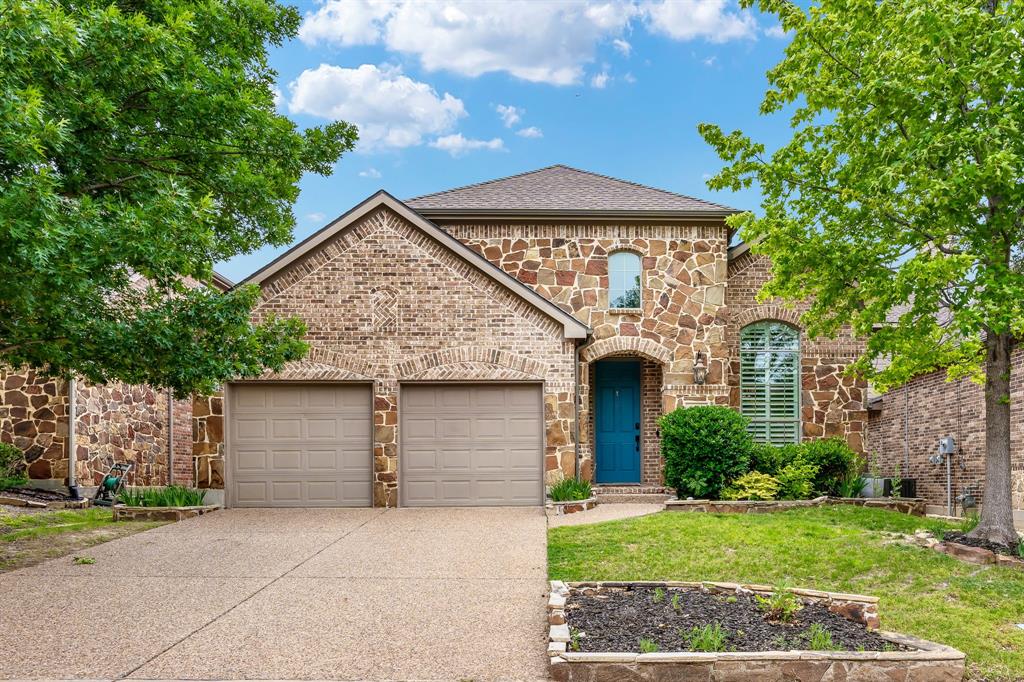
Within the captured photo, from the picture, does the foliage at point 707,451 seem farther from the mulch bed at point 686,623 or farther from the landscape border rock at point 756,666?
the landscape border rock at point 756,666

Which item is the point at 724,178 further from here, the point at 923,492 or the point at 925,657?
the point at 923,492

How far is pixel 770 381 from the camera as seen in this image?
17.0 m

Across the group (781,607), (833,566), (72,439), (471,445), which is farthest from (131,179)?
(833,566)

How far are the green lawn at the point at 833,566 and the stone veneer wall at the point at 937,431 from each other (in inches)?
99.7

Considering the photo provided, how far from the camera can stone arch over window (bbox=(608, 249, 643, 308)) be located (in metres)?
16.4

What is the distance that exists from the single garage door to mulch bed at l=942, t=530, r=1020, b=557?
658 centimetres

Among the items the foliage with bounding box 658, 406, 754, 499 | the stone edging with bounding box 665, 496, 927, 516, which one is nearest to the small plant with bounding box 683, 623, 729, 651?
the stone edging with bounding box 665, 496, 927, 516

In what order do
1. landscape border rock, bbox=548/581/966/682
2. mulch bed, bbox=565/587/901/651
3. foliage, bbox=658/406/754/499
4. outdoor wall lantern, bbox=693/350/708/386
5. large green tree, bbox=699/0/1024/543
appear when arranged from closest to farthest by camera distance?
landscape border rock, bbox=548/581/966/682
mulch bed, bbox=565/587/901/651
large green tree, bbox=699/0/1024/543
foliage, bbox=658/406/754/499
outdoor wall lantern, bbox=693/350/708/386

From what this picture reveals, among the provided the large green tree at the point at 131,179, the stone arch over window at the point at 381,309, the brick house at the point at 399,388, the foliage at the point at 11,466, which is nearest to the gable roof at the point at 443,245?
the brick house at the point at 399,388

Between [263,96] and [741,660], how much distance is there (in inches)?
406

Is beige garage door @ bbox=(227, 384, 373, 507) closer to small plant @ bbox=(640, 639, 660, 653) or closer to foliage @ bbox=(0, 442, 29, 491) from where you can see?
foliage @ bbox=(0, 442, 29, 491)

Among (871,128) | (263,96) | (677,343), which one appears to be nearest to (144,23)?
(263,96)

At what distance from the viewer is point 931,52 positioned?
909 cm

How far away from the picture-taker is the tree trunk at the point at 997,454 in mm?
9656
